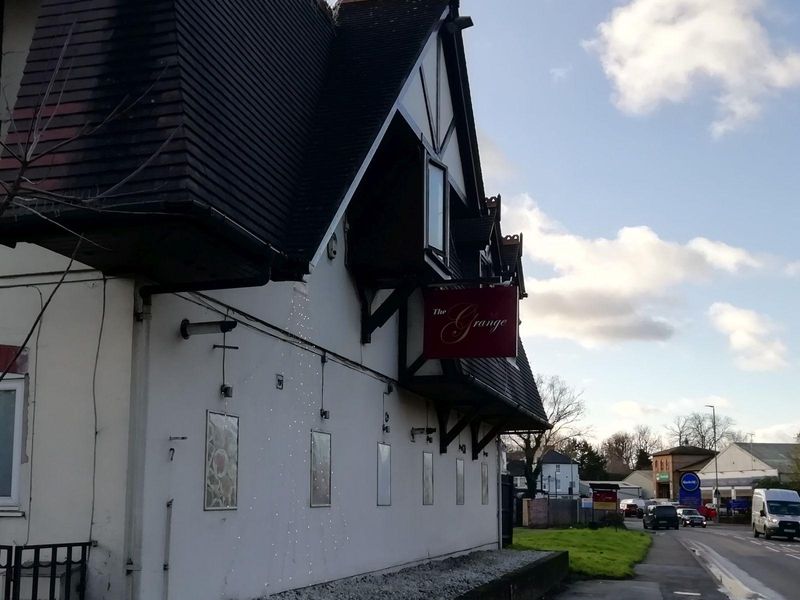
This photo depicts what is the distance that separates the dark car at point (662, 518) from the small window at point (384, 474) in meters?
48.3

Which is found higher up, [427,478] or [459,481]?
[427,478]

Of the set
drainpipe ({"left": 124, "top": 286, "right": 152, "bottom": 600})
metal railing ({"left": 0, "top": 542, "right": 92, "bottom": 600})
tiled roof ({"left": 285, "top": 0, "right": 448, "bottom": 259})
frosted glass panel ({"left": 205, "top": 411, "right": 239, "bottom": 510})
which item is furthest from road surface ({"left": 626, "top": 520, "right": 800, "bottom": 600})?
metal railing ({"left": 0, "top": 542, "right": 92, "bottom": 600})

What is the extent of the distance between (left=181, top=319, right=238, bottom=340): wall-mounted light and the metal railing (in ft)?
6.60

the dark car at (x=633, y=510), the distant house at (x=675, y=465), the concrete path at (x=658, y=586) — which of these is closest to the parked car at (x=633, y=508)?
the dark car at (x=633, y=510)

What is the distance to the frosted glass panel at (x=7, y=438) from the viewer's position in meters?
7.93

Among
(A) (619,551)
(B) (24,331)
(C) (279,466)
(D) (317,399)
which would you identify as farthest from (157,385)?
(A) (619,551)

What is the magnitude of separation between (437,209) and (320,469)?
4.03 metres

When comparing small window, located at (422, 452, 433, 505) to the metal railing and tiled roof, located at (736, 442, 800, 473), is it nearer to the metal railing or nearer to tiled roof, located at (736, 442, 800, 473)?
the metal railing

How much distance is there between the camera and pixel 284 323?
10703mm

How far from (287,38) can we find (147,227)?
5.73m

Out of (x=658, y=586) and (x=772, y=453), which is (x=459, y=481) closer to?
(x=658, y=586)

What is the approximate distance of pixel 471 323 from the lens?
530 inches

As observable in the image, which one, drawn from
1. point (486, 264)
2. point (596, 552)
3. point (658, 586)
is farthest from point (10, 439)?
point (596, 552)

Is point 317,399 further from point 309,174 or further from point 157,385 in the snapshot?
point 157,385
